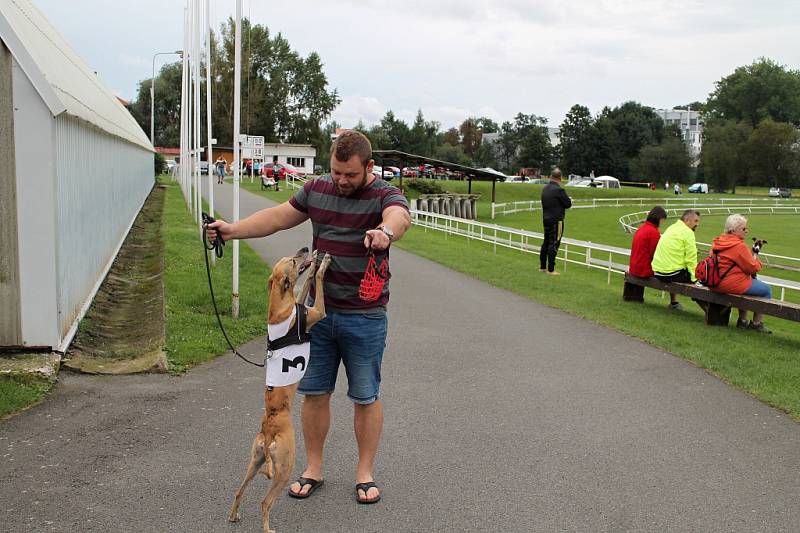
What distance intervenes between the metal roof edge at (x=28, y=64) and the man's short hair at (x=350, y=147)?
384cm

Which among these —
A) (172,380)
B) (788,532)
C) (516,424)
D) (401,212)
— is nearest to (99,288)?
(172,380)

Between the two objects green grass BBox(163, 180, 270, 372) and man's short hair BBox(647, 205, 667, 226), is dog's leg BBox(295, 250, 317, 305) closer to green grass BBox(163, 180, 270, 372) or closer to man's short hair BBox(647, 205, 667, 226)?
green grass BBox(163, 180, 270, 372)

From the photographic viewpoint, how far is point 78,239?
341 inches

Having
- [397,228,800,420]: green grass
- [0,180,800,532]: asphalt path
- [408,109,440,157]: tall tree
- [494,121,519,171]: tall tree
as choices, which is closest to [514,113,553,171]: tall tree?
[494,121,519,171]: tall tree

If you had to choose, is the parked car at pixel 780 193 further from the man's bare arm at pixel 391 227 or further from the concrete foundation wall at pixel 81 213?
the man's bare arm at pixel 391 227

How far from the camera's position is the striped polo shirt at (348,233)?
4379 millimetres

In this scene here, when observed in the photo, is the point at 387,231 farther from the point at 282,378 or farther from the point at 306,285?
the point at 282,378

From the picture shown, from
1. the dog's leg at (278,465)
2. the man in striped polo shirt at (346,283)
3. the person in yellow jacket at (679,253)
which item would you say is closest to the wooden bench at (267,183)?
the person in yellow jacket at (679,253)

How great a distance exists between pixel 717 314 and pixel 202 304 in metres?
6.86

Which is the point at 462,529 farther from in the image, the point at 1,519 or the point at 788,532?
the point at 1,519

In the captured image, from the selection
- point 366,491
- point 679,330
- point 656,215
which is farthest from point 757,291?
point 366,491

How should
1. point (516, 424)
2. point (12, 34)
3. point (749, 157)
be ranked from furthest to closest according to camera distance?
point (749, 157) → point (12, 34) → point (516, 424)

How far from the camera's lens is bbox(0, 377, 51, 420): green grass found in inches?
227

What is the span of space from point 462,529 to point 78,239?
613cm
